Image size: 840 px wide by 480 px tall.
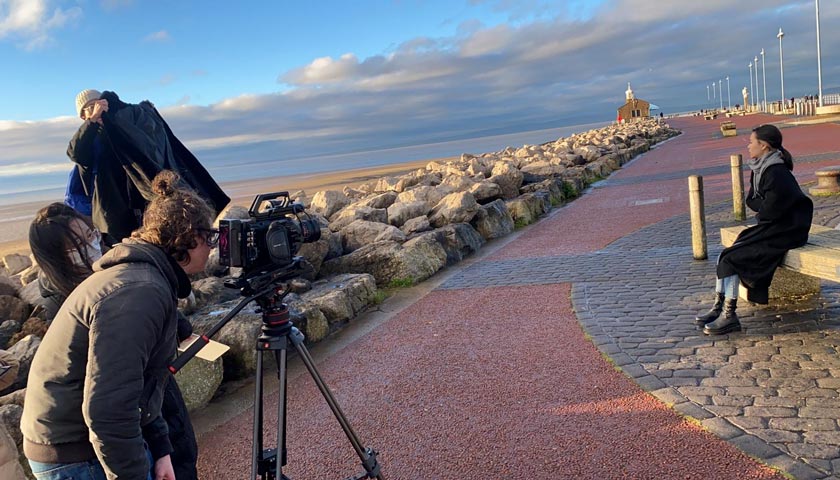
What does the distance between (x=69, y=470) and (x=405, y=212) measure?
372 inches

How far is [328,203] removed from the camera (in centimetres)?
1380

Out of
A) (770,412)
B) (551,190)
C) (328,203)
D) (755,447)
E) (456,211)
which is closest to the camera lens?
(755,447)

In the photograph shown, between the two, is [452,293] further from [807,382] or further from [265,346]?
[265,346]

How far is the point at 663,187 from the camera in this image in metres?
15.4

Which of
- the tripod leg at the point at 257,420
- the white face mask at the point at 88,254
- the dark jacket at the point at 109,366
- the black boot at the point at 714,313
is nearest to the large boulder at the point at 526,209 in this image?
the black boot at the point at 714,313

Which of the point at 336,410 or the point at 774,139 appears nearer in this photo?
the point at 336,410

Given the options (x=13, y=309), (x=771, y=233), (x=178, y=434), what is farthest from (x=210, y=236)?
(x=13, y=309)

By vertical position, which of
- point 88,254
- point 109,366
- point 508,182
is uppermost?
point 88,254

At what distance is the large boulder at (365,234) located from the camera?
31.2 ft

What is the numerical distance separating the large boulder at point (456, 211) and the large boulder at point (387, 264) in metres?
2.25

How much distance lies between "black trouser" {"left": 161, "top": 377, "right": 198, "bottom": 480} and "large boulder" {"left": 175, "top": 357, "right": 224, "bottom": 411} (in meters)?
1.93

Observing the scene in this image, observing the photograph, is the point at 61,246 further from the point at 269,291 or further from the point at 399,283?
the point at 399,283

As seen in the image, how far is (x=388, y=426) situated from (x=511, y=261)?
16.7 feet

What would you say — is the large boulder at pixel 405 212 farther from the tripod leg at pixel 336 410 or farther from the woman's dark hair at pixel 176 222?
the woman's dark hair at pixel 176 222
